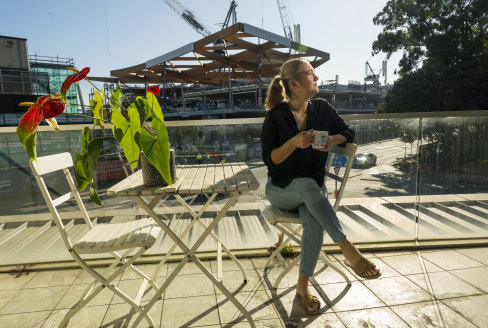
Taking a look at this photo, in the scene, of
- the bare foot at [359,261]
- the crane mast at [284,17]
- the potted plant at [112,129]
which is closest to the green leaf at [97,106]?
the potted plant at [112,129]

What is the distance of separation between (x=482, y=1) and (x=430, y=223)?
1925 cm

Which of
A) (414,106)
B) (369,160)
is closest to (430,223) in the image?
(369,160)

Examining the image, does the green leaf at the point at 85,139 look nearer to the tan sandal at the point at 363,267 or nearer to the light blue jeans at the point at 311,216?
the light blue jeans at the point at 311,216

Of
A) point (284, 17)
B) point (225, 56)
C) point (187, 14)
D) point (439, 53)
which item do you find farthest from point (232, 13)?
point (439, 53)

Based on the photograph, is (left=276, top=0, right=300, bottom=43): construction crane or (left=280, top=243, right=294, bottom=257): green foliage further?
(left=276, top=0, right=300, bottom=43): construction crane

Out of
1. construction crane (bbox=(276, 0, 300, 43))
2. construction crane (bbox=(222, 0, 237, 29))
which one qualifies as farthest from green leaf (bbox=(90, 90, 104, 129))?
construction crane (bbox=(276, 0, 300, 43))

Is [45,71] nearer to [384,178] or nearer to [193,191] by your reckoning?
[384,178]

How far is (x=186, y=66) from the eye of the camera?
31109 mm

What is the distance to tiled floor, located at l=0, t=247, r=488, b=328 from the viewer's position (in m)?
1.64

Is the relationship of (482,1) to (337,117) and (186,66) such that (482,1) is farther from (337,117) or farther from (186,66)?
(186,66)

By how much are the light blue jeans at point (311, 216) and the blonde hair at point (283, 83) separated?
1.74ft

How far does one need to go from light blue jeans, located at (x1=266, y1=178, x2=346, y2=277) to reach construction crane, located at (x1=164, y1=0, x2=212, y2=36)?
241 feet

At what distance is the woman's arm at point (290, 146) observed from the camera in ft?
5.41

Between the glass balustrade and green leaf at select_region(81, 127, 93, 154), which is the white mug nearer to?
the glass balustrade
